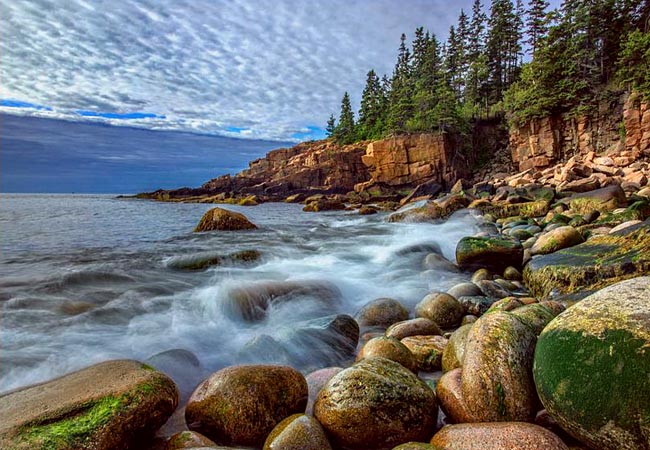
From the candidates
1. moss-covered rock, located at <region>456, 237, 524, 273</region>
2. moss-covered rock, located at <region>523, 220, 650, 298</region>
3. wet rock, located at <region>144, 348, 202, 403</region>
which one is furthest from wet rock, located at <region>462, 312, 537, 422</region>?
moss-covered rock, located at <region>456, 237, 524, 273</region>

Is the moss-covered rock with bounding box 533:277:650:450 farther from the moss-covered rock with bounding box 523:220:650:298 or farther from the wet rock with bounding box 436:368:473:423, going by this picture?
the moss-covered rock with bounding box 523:220:650:298

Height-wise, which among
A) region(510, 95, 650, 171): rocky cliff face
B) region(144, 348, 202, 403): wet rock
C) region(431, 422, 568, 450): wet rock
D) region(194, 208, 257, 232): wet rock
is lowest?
region(144, 348, 202, 403): wet rock

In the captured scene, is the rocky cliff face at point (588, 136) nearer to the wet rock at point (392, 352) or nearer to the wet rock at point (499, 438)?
the wet rock at point (392, 352)

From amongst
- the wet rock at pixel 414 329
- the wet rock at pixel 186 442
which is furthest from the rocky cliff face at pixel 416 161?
the wet rock at pixel 186 442

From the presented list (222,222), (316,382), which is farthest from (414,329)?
(222,222)

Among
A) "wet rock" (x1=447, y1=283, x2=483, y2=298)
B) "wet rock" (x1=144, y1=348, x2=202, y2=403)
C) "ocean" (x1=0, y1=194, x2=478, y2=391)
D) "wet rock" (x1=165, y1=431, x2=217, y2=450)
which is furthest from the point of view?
"wet rock" (x1=447, y1=283, x2=483, y2=298)

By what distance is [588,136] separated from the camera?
2823cm

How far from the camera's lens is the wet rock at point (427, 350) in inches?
148

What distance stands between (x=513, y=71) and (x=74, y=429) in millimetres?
55322

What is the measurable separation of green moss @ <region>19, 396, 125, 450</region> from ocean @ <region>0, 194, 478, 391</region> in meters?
1.27

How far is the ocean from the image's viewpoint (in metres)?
4.71

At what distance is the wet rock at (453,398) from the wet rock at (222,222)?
44.3 ft

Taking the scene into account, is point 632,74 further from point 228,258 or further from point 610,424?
point 610,424

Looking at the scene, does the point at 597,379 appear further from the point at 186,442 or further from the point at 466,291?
the point at 466,291
